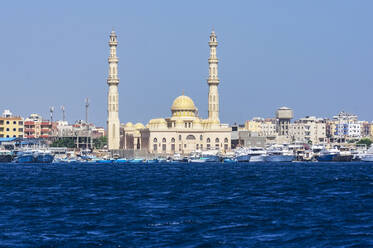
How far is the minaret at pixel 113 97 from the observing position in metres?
184

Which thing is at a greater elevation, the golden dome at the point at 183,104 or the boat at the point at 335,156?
the golden dome at the point at 183,104

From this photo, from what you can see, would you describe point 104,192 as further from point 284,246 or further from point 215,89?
point 215,89

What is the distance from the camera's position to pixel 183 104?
193 m

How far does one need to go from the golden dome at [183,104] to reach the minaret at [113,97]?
12949mm

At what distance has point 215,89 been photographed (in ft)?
602

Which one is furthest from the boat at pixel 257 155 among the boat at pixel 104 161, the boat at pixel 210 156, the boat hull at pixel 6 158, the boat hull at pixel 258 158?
the boat hull at pixel 6 158

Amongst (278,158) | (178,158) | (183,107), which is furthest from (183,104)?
(278,158)

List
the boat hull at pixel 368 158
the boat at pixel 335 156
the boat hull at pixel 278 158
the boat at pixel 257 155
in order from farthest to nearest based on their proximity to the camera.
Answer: the boat hull at pixel 278 158 → the boat at pixel 257 155 → the boat at pixel 335 156 → the boat hull at pixel 368 158

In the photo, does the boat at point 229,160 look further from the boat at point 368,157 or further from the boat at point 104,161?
the boat at point 368,157

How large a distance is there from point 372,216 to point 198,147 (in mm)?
146298

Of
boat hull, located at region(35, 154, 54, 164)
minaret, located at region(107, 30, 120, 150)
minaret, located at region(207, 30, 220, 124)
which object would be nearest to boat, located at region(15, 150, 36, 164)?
boat hull, located at region(35, 154, 54, 164)

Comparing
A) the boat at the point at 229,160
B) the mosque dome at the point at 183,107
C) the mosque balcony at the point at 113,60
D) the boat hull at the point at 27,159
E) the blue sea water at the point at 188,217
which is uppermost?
the mosque balcony at the point at 113,60

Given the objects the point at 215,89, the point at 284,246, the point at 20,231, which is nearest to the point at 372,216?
the point at 284,246

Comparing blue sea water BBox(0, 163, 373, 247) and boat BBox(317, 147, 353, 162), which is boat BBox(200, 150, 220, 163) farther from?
blue sea water BBox(0, 163, 373, 247)
